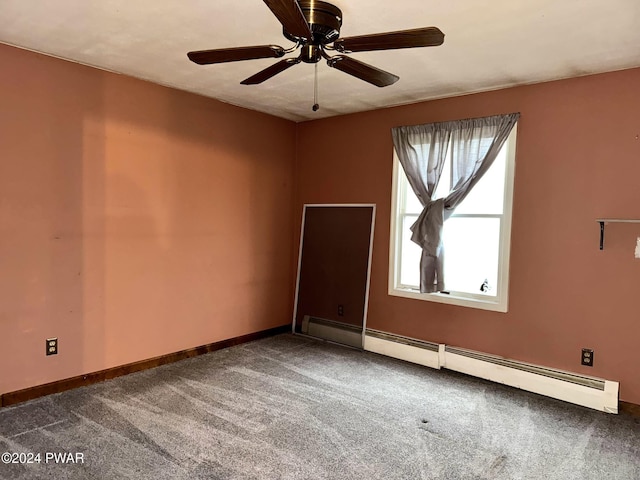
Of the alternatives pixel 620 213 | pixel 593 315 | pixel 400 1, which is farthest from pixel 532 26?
pixel 593 315

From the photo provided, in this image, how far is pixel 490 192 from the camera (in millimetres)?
3777

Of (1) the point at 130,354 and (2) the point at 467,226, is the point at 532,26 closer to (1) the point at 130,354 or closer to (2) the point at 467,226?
(2) the point at 467,226

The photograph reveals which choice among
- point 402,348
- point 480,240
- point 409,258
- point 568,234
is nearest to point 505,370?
point 402,348

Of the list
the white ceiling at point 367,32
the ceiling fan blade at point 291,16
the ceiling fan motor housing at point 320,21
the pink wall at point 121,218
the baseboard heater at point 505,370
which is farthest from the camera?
the baseboard heater at point 505,370

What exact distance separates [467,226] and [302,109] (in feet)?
6.74

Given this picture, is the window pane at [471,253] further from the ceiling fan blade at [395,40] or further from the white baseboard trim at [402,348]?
the ceiling fan blade at [395,40]

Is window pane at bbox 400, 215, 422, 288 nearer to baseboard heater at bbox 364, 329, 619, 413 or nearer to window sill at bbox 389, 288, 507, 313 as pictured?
window sill at bbox 389, 288, 507, 313

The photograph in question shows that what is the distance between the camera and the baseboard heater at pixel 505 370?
10.5ft

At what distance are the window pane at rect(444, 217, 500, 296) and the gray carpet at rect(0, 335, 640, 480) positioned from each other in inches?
33.0

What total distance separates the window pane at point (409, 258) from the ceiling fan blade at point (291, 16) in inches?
106

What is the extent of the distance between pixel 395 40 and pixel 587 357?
110 inches

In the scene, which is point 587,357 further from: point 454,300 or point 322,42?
point 322,42

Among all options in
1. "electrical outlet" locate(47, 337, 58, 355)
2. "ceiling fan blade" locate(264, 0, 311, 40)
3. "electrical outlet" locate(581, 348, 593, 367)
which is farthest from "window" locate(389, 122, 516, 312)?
"electrical outlet" locate(47, 337, 58, 355)

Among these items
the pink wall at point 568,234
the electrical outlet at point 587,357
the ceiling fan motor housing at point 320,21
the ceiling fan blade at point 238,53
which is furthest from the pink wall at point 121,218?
the electrical outlet at point 587,357
